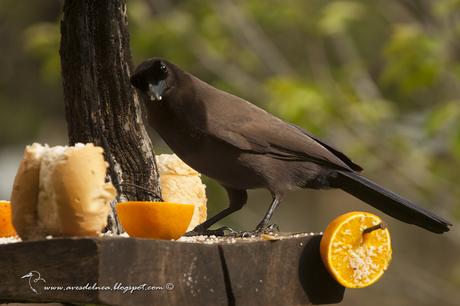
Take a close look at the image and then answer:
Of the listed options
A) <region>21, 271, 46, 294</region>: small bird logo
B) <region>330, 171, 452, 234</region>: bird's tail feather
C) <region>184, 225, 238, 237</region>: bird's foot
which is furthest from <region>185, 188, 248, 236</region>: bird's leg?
<region>21, 271, 46, 294</region>: small bird logo

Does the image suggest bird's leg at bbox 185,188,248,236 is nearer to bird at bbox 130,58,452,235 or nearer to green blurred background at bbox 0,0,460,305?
bird at bbox 130,58,452,235

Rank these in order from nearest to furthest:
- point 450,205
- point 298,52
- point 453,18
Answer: point 453,18, point 450,205, point 298,52

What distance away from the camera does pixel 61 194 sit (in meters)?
2.71

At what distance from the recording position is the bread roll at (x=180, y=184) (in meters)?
3.76

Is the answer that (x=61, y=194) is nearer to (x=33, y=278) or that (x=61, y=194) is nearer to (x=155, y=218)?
(x=33, y=278)

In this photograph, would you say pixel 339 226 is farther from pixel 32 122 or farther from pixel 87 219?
pixel 32 122

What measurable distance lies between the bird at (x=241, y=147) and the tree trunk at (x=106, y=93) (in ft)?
0.32

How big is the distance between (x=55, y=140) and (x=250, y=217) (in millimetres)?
4717

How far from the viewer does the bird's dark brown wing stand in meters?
3.75

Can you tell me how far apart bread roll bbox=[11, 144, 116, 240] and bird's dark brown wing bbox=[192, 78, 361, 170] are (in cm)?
100

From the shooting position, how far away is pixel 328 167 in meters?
3.97

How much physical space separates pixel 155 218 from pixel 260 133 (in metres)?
1.00

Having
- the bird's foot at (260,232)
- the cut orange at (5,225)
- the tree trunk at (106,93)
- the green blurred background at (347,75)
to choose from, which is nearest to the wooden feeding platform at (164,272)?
the bird's foot at (260,232)

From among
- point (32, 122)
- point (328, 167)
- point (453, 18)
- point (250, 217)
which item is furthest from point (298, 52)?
point (328, 167)
